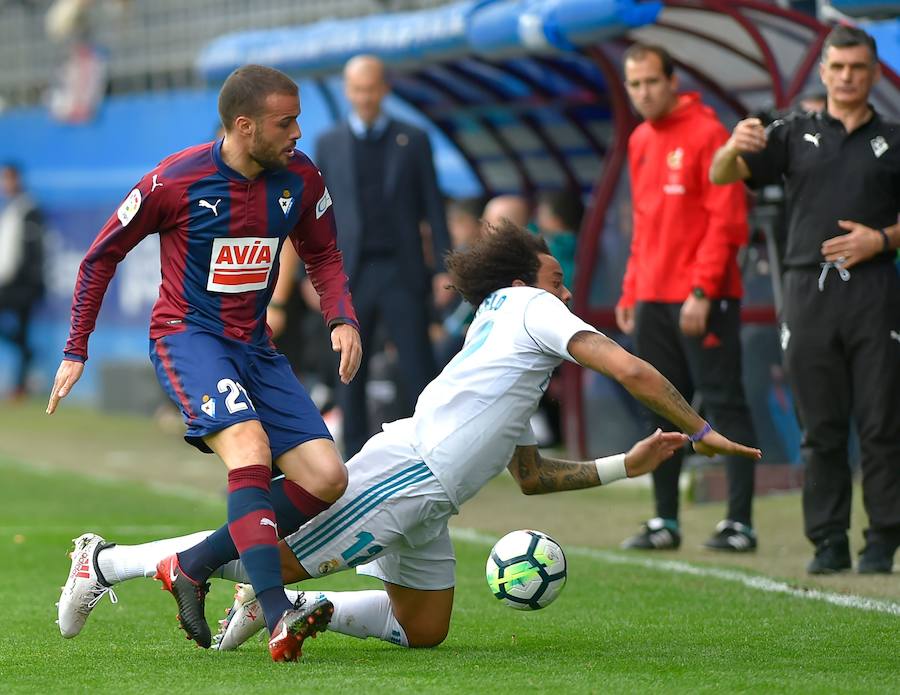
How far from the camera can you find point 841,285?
7410mm

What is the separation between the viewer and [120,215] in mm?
5773

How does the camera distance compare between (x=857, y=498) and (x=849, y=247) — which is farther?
(x=857, y=498)

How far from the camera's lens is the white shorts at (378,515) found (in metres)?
5.51

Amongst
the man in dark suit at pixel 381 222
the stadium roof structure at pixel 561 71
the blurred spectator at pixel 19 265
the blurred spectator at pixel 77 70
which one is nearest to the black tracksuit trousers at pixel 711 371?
the stadium roof structure at pixel 561 71

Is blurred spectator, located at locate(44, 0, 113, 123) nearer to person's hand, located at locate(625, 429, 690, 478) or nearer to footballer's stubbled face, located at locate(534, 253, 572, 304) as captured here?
footballer's stubbled face, located at locate(534, 253, 572, 304)

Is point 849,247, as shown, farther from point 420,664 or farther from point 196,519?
point 196,519

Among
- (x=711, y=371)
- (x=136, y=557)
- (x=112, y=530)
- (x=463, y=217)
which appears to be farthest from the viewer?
(x=463, y=217)

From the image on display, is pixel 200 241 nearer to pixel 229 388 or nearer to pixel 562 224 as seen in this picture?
pixel 229 388

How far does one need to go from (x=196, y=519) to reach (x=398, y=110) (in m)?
5.78

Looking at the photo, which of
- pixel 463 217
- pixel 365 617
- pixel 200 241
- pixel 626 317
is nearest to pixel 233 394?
pixel 200 241

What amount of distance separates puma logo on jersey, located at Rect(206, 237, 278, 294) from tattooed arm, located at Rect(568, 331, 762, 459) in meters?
1.19

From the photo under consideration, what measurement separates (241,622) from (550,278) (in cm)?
145

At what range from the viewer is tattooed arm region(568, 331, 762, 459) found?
16.9 feet

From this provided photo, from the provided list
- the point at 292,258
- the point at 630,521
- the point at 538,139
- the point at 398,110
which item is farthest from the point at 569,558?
the point at 398,110
